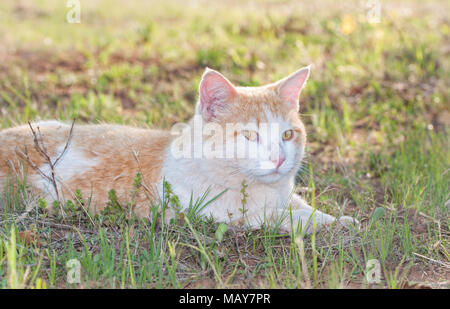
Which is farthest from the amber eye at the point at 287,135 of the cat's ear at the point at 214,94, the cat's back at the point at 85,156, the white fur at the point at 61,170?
the white fur at the point at 61,170

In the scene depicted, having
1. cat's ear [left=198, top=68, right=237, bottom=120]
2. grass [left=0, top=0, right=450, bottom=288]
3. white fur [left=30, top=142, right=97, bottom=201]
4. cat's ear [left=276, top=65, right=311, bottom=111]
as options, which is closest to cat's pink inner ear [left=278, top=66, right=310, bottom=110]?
cat's ear [left=276, top=65, right=311, bottom=111]

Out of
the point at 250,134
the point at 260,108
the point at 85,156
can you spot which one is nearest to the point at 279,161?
the point at 250,134

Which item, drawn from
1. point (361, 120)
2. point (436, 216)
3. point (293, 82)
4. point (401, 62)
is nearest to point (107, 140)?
point (293, 82)

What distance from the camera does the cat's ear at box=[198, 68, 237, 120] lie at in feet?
8.89

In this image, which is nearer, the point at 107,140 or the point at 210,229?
the point at 210,229

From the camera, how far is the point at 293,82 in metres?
3.01

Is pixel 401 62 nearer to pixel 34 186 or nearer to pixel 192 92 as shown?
pixel 192 92

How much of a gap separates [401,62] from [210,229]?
12.2 ft

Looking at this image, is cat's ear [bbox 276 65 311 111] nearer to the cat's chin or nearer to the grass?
the cat's chin

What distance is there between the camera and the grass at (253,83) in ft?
8.36

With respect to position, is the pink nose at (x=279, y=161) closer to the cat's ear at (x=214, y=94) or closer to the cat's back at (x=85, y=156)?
the cat's ear at (x=214, y=94)

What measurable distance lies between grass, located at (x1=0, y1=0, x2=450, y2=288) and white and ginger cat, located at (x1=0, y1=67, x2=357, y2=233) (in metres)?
0.12

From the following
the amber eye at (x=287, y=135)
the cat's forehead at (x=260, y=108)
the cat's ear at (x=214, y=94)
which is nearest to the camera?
the cat's ear at (x=214, y=94)
